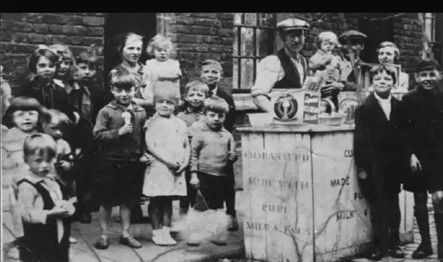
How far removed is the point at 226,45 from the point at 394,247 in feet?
7.68

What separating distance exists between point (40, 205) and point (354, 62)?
9.82ft

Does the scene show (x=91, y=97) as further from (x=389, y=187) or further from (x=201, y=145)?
(x=389, y=187)

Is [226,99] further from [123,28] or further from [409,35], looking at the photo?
[409,35]

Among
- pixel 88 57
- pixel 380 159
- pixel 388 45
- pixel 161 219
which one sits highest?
pixel 388 45

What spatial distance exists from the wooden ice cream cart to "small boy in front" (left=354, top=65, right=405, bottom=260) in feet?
0.33

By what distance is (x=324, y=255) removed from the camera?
548 centimetres

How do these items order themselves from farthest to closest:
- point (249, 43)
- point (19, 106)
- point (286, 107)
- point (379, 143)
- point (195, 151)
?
point (249, 43), point (379, 143), point (195, 151), point (286, 107), point (19, 106)

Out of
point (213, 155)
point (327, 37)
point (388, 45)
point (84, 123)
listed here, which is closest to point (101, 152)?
point (84, 123)

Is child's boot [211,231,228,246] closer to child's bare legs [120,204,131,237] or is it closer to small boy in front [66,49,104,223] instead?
child's bare legs [120,204,131,237]

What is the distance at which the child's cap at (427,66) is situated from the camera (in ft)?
19.4

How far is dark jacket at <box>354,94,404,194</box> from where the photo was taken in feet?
18.9

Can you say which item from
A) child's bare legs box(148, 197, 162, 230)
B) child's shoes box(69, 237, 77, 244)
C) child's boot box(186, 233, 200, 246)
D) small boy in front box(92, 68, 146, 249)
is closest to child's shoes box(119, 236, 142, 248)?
small boy in front box(92, 68, 146, 249)

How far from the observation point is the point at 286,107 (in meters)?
5.60

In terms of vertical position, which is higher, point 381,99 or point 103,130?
point 381,99
